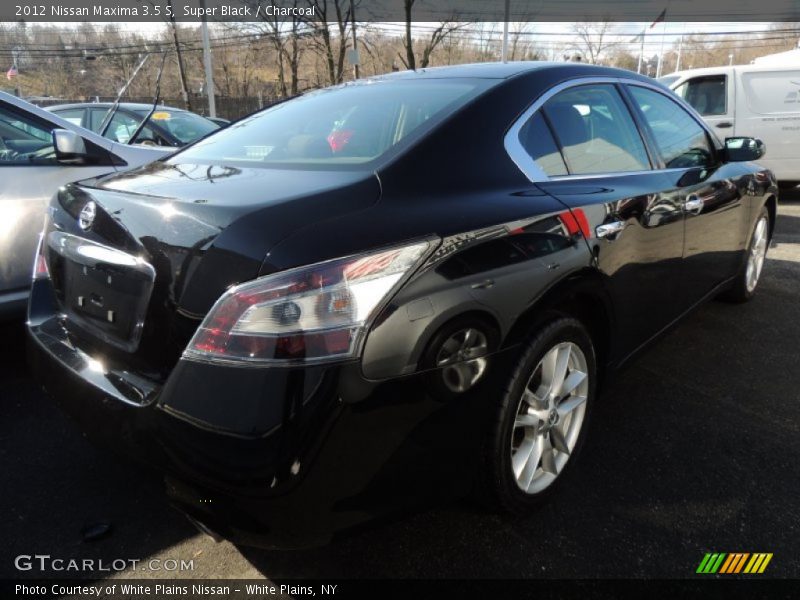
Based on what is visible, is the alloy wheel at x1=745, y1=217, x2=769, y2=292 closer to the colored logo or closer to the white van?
the colored logo

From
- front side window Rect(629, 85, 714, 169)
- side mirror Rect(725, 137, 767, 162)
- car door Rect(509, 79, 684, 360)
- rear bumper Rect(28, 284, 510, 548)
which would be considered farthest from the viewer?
side mirror Rect(725, 137, 767, 162)

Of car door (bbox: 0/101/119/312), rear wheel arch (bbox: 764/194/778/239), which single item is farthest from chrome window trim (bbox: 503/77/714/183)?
car door (bbox: 0/101/119/312)

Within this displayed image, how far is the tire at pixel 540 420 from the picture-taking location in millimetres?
1779

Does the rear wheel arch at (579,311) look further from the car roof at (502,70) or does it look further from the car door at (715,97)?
the car door at (715,97)

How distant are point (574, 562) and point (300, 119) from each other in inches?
76.5

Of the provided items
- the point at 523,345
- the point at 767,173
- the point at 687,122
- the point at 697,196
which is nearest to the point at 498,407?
the point at 523,345

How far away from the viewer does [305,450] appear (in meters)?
1.34

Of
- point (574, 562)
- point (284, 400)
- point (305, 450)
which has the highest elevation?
point (284, 400)

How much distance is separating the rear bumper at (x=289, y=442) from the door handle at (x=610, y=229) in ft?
2.70

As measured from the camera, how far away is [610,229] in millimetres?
2188

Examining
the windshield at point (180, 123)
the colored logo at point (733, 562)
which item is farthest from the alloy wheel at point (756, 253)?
the windshield at point (180, 123)

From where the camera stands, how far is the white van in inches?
332

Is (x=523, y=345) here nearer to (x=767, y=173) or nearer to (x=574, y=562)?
(x=574, y=562)

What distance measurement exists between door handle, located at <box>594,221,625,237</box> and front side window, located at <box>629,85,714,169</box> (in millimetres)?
839
